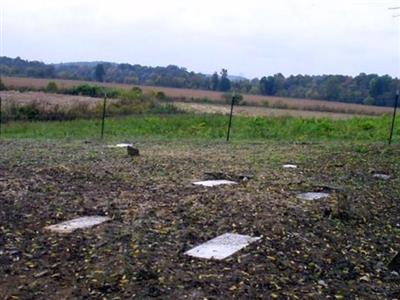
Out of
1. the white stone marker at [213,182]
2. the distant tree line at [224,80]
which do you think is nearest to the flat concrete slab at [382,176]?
the white stone marker at [213,182]

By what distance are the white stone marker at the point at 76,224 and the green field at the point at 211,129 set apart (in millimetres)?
7637

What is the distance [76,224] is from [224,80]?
2969 cm

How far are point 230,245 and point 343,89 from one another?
23834 millimetres

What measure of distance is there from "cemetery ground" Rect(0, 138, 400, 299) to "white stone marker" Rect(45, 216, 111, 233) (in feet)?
0.24

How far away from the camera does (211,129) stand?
14.3 m

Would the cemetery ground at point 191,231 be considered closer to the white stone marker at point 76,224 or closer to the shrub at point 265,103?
the white stone marker at point 76,224

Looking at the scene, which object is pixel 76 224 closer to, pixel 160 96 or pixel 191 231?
pixel 191 231

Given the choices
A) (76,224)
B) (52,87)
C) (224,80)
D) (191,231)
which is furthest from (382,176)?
(224,80)

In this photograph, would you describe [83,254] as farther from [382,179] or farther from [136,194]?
[382,179]

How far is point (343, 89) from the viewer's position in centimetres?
2630

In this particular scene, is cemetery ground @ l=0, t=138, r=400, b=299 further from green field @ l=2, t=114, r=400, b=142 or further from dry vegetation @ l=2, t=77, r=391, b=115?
dry vegetation @ l=2, t=77, r=391, b=115

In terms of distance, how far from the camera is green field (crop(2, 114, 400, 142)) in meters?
12.4

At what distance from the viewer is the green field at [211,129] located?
12.4 m

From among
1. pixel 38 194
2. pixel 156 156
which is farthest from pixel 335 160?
pixel 38 194
